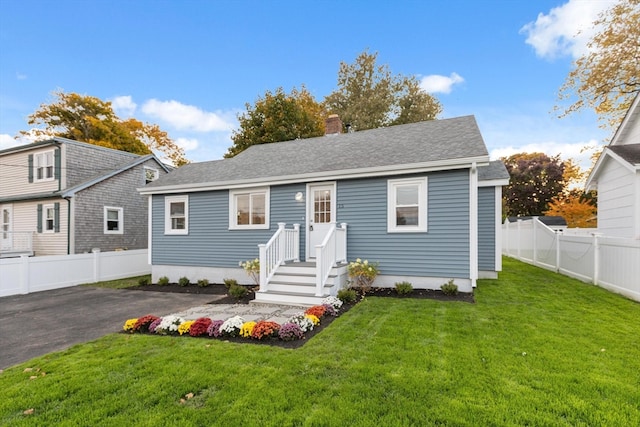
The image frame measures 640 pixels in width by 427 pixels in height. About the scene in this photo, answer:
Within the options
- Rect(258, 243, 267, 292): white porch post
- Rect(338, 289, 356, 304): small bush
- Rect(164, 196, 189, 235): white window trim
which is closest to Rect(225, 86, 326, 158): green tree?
Rect(164, 196, 189, 235): white window trim

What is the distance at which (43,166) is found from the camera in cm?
1441

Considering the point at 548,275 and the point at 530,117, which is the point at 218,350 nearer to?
the point at 548,275

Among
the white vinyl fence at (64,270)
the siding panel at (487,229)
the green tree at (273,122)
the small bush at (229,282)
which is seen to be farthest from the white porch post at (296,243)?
the green tree at (273,122)

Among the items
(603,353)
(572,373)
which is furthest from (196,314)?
(603,353)

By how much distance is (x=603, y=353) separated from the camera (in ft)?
12.2

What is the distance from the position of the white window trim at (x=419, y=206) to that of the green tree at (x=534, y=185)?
91.1ft

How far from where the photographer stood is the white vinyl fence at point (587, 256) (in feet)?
21.4

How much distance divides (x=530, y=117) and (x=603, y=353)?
17413mm

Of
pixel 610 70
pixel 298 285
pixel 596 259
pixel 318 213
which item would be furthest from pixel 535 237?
pixel 298 285

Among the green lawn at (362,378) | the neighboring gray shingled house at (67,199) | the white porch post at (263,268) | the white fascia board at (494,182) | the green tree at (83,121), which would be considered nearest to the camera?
the green lawn at (362,378)

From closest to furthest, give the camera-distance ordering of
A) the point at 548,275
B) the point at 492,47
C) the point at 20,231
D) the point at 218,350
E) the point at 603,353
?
the point at 603,353
the point at 218,350
the point at 548,275
the point at 492,47
the point at 20,231

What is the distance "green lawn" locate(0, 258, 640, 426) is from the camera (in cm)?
258

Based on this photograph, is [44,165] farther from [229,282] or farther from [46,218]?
[229,282]

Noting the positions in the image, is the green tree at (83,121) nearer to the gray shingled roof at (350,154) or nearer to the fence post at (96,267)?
the fence post at (96,267)
